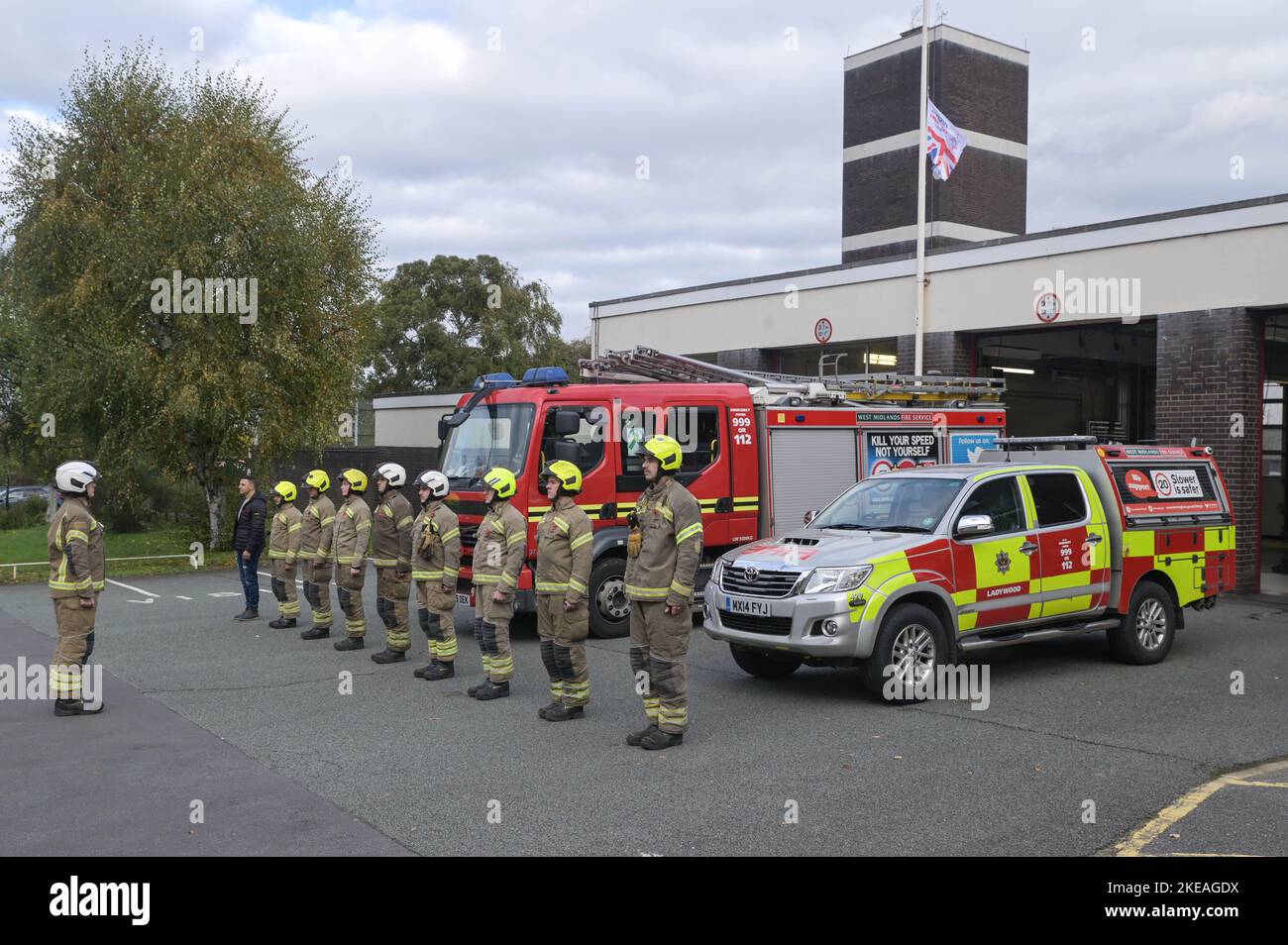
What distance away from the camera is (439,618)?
33.5ft

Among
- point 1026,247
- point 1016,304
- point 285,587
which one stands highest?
point 1026,247

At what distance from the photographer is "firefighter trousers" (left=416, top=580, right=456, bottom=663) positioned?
33.2 feet

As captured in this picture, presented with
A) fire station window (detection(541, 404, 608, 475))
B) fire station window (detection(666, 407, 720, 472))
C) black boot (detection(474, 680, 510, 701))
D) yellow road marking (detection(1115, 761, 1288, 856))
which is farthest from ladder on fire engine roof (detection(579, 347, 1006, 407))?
yellow road marking (detection(1115, 761, 1288, 856))

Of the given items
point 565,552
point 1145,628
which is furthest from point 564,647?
point 1145,628

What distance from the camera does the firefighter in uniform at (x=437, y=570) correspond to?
10.1 m

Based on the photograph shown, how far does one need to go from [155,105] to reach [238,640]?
15.1 meters

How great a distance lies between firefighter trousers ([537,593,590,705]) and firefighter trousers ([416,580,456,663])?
1.81 metres

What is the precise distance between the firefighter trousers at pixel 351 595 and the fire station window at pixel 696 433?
3825 mm

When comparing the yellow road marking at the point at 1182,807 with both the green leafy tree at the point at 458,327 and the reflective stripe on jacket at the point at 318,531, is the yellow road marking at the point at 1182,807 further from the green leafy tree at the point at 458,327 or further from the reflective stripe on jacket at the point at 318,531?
the green leafy tree at the point at 458,327

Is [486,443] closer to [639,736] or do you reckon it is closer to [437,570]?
[437,570]

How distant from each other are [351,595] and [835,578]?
18.7ft

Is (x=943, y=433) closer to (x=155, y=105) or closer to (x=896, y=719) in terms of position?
(x=896, y=719)

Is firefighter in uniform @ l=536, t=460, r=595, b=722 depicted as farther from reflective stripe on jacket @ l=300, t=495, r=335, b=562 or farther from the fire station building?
the fire station building

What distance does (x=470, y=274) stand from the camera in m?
55.1
